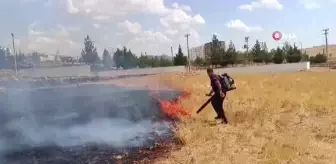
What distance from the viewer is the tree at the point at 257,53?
276ft

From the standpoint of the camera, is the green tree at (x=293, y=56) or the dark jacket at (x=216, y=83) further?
the green tree at (x=293, y=56)

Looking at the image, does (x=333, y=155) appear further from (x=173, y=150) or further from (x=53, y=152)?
(x=53, y=152)

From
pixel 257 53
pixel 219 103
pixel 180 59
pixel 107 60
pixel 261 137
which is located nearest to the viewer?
pixel 261 137

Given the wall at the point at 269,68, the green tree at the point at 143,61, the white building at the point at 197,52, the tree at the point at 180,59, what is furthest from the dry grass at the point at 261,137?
the white building at the point at 197,52

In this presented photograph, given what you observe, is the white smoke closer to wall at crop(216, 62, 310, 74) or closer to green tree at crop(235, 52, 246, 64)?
wall at crop(216, 62, 310, 74)

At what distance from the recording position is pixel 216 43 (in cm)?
8406

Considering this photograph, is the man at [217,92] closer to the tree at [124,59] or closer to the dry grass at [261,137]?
the dry grass at [261,137]

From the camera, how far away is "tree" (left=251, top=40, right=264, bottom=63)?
84250mm

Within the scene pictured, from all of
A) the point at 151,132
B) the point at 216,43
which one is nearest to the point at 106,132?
the point at 151,132

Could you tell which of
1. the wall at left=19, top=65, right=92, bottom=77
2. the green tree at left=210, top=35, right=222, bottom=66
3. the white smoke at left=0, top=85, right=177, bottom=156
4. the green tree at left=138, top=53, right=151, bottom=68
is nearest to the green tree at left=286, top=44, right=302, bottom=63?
the green tree at left=210, top=35, right=222, bottom=66

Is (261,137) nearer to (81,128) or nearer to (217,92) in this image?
(217,92)

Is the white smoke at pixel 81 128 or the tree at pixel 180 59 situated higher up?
the tree at pixel 180 59

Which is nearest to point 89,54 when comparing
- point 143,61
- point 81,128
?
point 143,61

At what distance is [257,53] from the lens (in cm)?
8519
